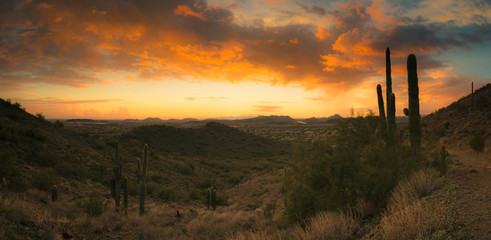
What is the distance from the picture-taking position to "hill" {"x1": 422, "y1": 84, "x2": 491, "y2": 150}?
914 inches

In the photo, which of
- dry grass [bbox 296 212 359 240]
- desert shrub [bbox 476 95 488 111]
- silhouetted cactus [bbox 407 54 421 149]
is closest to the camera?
dry grass [bbox 296 212 359 240]

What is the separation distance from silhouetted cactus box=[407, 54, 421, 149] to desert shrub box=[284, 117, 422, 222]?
206cm

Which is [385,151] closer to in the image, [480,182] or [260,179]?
[480,182]

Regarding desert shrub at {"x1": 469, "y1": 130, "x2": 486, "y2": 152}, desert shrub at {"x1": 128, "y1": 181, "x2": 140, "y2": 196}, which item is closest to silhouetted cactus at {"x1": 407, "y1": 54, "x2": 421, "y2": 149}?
desert shrub at {"x1": 469, "y1": 130, "x2": 486, "y2": 152}

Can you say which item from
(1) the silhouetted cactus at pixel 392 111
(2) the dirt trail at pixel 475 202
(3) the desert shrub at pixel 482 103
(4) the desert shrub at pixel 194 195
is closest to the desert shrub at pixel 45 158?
(4) the desert shrub at pixel 194 195

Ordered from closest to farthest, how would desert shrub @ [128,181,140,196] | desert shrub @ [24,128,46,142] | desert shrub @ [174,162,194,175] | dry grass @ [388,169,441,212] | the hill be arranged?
1. dry grass @ [388,169,441,212]
2. desert shrub @ [128,181,140,196]
3. the hill
4. desert shrub @ [24,128,46,142]
5. desert shrub @ [174,162,194,175]

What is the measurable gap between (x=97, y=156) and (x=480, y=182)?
32084 millimetres

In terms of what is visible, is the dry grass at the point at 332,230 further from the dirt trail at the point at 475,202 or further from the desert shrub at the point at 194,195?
the desert shrub at the point at 194,195

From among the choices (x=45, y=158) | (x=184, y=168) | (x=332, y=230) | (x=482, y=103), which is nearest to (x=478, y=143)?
(x=482, y=103)

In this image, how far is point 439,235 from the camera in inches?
205

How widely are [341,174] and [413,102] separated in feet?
22.6

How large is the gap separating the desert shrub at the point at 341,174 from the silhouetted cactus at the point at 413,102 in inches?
81.1

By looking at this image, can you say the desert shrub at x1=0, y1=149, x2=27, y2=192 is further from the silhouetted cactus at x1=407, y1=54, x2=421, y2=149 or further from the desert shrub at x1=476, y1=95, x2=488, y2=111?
the desert shrub at x1=476, y1=95, x2=488, y2=111

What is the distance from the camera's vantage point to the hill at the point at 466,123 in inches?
914
